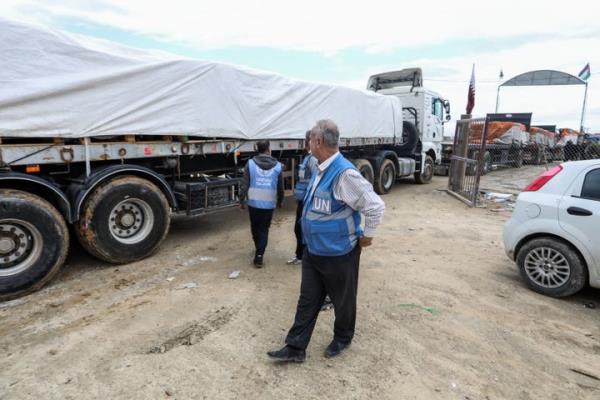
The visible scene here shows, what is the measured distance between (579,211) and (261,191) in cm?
344

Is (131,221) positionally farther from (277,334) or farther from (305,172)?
(277,334)

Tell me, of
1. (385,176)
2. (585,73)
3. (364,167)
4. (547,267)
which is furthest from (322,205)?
(585,73)

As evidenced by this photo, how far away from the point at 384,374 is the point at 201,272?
9.15 ft

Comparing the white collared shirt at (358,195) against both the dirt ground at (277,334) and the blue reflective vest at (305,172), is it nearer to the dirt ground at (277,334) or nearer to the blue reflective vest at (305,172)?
the dirt ground at (277,334)

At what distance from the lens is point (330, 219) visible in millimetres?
2688

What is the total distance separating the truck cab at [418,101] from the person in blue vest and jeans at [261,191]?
849cm

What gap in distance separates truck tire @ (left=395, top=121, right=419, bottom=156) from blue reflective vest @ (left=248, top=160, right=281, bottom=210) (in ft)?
27.7

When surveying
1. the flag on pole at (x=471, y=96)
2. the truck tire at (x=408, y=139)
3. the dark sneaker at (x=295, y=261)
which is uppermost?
the flag on pole at (x=471, y=96)

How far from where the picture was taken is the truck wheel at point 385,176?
1077 cm

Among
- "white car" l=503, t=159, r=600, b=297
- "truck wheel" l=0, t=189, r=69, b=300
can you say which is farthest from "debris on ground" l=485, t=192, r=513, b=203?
"truck wheel" l=0, t=189, r=69, b=300

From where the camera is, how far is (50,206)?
4.25 m

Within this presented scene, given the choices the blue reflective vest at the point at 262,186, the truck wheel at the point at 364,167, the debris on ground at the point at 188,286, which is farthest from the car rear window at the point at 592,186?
the truck wheel at the point at 364,167

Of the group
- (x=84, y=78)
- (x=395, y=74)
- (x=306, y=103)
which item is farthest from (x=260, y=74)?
(x=395, y=74)

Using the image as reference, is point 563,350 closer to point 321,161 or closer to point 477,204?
point 321,161
